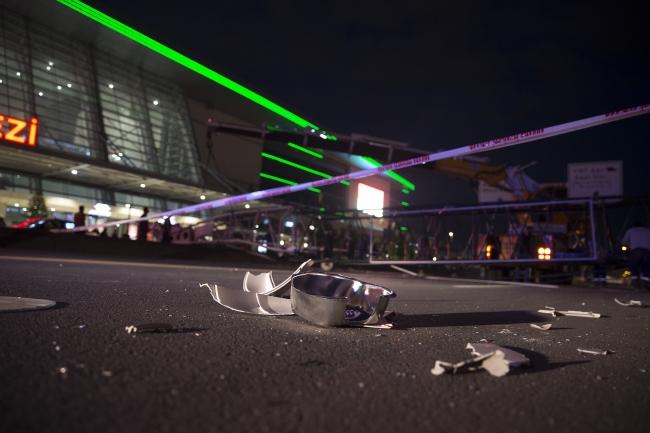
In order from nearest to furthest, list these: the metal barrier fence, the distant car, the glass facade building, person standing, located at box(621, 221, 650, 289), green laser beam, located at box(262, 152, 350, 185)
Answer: person standing, located at box(621, 221, 650, 289) < the metal barrier fence < the distant car < the glass facade building < green laser beam, located at box(262, 152, 350, 185)

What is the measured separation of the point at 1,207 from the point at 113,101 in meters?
9.91

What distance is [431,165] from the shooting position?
18.2 m

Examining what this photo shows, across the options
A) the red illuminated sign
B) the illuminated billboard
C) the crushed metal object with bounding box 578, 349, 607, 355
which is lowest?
the crushed metal object with bounding box 578, 349, 607, 355

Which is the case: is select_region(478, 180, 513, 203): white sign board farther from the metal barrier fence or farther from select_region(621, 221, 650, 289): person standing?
select_region(621, 221, 650, 289): person standing

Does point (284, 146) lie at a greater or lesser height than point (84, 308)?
greater

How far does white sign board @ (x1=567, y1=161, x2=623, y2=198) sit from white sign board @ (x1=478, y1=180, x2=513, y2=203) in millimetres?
2717

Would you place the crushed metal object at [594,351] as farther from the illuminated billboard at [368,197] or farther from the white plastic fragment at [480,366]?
the illuminated billboard at [368,197]

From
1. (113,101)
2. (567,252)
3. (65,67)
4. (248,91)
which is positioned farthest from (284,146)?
(567,252)

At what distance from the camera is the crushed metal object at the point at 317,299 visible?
295 cm

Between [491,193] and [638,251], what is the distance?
6.07m

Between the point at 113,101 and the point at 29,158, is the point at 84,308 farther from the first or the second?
the point at 113,101

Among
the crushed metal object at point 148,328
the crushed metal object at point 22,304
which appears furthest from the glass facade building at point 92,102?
the crushed metal object at point 148,328

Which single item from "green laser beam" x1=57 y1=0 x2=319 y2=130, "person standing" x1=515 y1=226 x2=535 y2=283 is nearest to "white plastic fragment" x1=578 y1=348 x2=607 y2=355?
"person standing" x1=515 y1=226 x2=535 y2=283

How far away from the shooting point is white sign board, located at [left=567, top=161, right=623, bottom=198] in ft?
46.2
